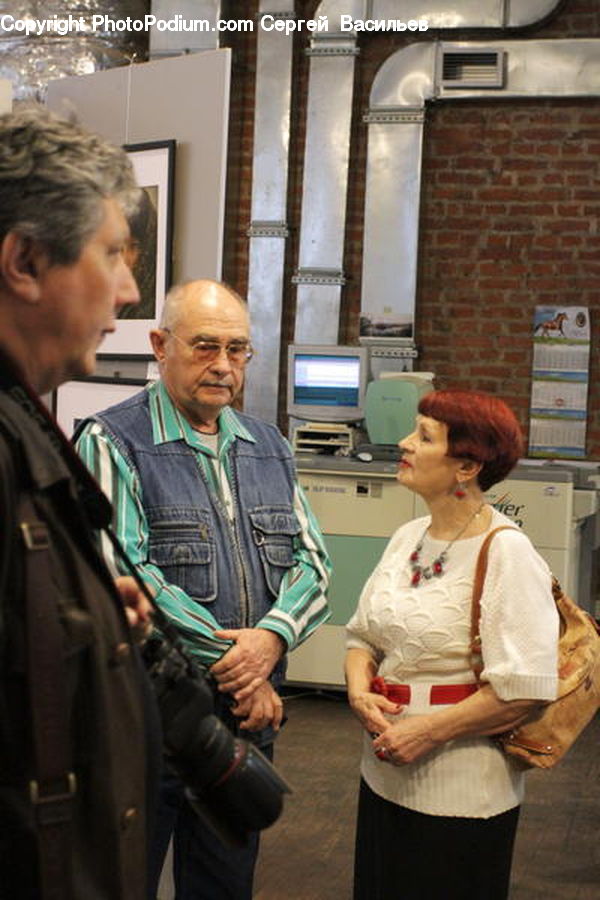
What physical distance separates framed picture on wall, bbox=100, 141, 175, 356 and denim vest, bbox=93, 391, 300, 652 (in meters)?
0.78

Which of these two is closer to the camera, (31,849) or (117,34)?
(31,849)

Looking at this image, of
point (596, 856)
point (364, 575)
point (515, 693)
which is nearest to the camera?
point (515, 693)

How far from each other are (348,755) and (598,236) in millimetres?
3241

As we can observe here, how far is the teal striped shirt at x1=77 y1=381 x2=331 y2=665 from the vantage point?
2322mm

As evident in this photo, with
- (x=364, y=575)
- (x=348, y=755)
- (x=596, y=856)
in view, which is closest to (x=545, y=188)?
(x=364, y=575)

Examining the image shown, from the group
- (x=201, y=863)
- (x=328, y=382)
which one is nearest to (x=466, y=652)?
(x=201, y=863)

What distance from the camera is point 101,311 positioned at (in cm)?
127

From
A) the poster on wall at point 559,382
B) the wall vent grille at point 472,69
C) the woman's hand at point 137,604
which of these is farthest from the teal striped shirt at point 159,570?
the wall vent grille at point 472,69

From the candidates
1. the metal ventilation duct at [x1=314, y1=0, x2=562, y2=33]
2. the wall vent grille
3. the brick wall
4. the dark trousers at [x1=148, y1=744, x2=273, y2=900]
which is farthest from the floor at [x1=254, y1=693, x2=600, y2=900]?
the metal ventilation duct at [x1=314, y1=0, x2=562, y2=33]

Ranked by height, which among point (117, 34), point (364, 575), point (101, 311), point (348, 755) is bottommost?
point (348, 755)

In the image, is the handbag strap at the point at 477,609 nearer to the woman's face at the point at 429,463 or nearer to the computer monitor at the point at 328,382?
the woman's face at the point at 429,463

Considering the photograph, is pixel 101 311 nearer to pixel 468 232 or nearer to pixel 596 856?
pixel 596 856

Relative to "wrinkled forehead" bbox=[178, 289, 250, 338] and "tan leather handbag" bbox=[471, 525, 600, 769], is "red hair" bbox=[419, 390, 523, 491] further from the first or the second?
"wrinkled forehead" bbox=[178, 289, 250, 338]

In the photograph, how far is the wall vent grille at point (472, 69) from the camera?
6.80 m
